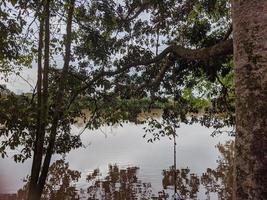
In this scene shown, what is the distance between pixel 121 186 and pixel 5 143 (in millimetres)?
9991

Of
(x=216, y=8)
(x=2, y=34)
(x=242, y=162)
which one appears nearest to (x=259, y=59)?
(x=242, y=162)

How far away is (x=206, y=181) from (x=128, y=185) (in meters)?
3.09

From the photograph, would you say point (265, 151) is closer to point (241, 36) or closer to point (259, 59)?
point (259, 59)

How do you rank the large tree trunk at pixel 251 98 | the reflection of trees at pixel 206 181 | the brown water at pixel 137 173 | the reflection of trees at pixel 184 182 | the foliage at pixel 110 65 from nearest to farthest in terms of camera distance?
the large tree trunk at pixel 251 98 < the foliage at pixel 110 65 < the reflection of trees at pixel 206 181 < the reflection of trees at pixel 184 182 < the brown water at pixel 137 173

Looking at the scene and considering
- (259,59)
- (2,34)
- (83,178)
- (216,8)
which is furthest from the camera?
(83,178)

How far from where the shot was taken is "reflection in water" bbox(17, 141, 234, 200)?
546 inches

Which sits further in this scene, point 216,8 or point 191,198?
point 191,198

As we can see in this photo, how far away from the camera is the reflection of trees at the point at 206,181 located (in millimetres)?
13773

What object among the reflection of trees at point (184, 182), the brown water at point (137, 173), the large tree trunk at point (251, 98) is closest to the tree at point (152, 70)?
the large tree trunk at point (251, 98)

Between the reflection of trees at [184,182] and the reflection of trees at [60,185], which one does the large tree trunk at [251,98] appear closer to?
the reflection of trees at [184,182]

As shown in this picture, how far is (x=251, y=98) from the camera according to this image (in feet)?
8.04

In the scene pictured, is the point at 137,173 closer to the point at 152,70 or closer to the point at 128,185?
the point at 128,185

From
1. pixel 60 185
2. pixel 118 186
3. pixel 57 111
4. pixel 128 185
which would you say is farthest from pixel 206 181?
pixel 57 111

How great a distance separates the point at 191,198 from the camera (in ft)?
43.0
